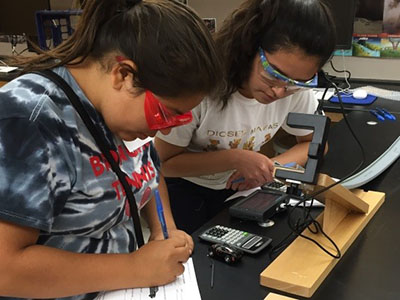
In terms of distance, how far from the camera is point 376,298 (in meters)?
0.85

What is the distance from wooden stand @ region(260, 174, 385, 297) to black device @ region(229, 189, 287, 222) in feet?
0.37

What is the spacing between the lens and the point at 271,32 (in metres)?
1.23

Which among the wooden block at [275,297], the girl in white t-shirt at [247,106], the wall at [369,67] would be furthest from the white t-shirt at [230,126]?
the wall at [369,67]

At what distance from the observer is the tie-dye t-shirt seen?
2.15 feet

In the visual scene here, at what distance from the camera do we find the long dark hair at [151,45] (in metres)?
0.74

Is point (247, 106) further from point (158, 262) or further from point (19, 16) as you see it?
point (19, 16)

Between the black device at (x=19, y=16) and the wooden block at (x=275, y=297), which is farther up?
the black device at (x=19, y=16)

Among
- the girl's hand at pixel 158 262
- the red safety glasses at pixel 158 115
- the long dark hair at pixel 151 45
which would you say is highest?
the long dark hair at pixel 151 45

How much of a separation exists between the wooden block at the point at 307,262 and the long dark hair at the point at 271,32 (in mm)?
440

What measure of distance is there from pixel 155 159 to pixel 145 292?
0.33 m

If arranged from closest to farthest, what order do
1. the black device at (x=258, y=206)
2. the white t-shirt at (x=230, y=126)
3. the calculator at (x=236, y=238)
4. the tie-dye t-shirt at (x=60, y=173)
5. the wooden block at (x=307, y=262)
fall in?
the tie-dye t-shirt at (x=60, y=173)
the wooden block at (x=307, y=262)
the calculator at (x=236, y=238)
the black device at (x=258, y=206)
the white t-shirt at (x=230, y=126)

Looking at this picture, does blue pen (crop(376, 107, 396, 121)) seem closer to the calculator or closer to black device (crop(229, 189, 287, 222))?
black device (crop(229, 189, 287, 222))

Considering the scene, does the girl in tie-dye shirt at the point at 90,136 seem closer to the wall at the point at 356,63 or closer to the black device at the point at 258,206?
the black device at the point at 258,206

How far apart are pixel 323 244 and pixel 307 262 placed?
92mm
